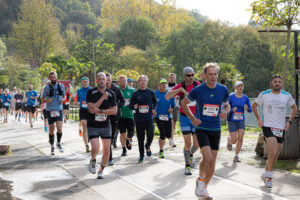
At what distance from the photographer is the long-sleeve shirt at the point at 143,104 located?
404 inches

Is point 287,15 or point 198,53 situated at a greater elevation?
point 198,53

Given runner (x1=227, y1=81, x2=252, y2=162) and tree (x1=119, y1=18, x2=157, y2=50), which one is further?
tree (x1=119, y1=18, x2=157, y2=50)

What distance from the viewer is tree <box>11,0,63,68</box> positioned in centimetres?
9800

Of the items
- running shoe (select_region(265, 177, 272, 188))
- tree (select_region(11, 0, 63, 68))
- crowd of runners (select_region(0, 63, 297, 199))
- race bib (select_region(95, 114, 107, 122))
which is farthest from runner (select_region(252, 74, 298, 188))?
tree (select_region(11, 0, 63, 68))

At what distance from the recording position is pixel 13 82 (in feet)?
Answer: 234

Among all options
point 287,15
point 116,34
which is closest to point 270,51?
point 116,34

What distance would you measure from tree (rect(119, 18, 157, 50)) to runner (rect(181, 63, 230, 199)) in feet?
237

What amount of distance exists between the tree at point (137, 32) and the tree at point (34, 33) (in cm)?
2357

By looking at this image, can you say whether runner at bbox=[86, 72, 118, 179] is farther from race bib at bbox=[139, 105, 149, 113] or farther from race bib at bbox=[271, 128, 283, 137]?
race bib at bbox=[271, 128, 283, 137]

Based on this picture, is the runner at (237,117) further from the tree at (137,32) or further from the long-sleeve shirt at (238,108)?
the tree at (137,32)

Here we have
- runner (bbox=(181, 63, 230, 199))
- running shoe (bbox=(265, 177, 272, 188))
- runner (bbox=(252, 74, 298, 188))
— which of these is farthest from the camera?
runner (bbox=(252, 74, 298, 188))

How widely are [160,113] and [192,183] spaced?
3592 mm

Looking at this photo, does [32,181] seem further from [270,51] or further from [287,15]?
[270,51]

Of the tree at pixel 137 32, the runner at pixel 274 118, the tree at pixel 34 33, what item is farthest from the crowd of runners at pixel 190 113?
the tree at pixel 34 33
